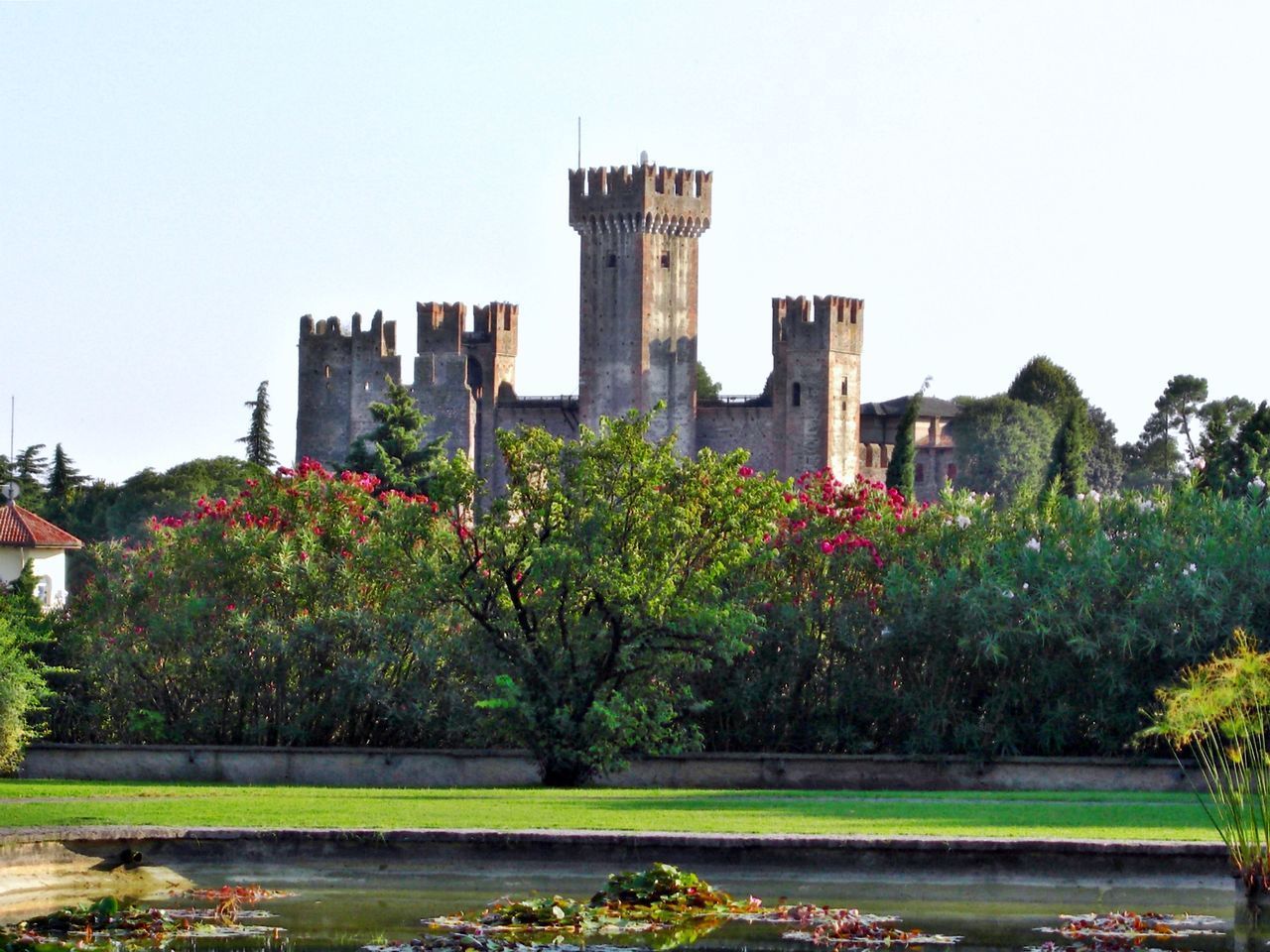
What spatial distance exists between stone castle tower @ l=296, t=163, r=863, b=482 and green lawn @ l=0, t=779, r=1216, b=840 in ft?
216

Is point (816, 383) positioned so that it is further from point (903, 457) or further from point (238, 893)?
point (238, 893)

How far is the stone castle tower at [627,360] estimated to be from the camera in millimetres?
88438

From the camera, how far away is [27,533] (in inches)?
2414

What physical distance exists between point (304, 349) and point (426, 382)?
706 cm

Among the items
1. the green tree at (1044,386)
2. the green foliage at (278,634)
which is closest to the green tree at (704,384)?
the green tree at (1044,386)

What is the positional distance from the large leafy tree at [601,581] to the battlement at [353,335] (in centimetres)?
6788

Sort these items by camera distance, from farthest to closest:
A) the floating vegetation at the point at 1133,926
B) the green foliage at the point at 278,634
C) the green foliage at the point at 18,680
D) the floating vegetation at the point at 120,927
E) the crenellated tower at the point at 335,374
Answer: the crenellated tower at the point at 335,374 → the green foliage at the point at 278,634 → the green foliage at the point at 18,680 → the floating vegetation at the point at 1133,926 → the floating vegetation at the point at 120,927

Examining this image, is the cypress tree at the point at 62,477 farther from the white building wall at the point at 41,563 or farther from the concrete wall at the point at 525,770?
the concrete wall at the point at 525,770

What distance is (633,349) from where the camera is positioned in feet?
292

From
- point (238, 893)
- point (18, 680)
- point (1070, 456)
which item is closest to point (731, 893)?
point (238, 893)

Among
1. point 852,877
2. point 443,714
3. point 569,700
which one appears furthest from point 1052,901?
point 443,714

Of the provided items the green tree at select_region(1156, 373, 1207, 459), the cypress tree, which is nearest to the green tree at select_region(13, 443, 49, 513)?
the cypress tree

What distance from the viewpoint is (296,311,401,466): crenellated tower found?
90.9 m

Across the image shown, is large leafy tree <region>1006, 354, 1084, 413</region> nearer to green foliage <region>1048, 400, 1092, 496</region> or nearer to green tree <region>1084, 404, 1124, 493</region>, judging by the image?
green tree <region>1084, 404, 1124, 493</region>
